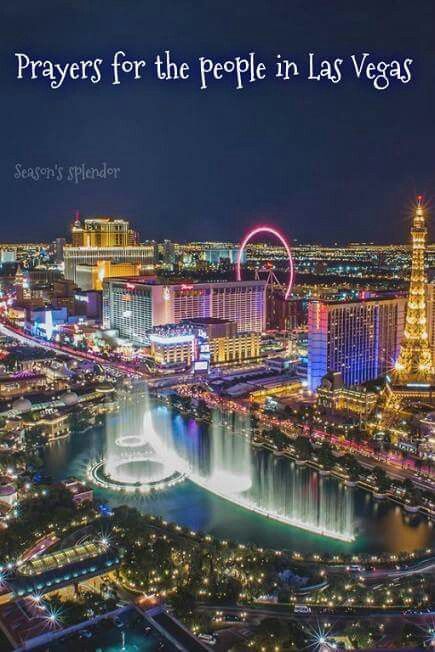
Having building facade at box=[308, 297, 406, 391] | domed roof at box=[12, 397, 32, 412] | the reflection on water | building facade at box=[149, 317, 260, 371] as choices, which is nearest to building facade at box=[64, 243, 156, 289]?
building facade at box=[149, 317, 260, 371]

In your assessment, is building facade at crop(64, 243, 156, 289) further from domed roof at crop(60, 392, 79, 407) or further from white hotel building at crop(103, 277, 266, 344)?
domed roof at crop(60, 392, 79, 407)

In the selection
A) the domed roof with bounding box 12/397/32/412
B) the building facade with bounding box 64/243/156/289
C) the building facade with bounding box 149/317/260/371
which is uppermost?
Result: the building facade with bounding box 64/243/156/289

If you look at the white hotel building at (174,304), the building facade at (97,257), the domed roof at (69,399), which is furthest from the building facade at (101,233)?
the domed roof at (69,399)

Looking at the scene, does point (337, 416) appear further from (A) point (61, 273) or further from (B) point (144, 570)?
(A) point (61, 273)

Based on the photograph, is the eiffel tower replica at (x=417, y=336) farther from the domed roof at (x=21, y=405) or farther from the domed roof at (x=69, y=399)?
the domed roof at (x=21, y=405)

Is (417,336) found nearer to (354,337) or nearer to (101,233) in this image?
(354,337)

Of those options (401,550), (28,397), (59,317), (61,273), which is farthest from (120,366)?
(61,273)

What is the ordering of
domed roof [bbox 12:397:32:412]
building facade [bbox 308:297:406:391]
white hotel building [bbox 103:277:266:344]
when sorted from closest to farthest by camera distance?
1. domed roof [bbox 12:397:32:412]
2. building facade [bbox 308:297:406:391]
3. white hotel building [bbox 103:277:266:344]

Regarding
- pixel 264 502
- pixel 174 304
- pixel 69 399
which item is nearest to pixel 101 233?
pixel 174 304
